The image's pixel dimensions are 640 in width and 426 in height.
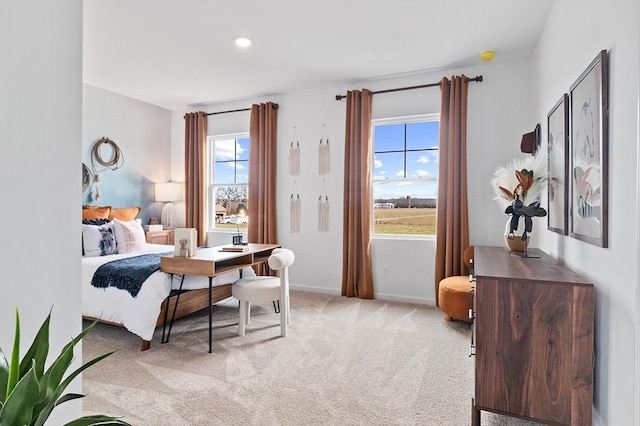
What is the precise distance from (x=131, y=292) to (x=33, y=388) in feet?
7.68

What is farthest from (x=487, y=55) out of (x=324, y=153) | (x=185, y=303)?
(x=185, y=303)

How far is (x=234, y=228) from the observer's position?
17.5 ft

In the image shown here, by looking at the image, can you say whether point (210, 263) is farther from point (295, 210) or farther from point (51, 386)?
point (295, 210)

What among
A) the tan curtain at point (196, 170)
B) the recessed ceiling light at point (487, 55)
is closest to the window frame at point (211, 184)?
the tan curtain at point (196, 170)

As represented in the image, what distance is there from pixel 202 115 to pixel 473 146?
3719mm

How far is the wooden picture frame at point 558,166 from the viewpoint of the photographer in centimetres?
209

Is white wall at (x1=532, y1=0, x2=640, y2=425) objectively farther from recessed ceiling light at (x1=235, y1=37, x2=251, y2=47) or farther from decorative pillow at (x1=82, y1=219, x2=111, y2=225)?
decorative pillow at (x1=82, y1=219, x2=111, y2=225)

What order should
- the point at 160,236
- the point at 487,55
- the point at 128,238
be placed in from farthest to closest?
the point at 160,236 < the point at 128,238 < the point at 487,55

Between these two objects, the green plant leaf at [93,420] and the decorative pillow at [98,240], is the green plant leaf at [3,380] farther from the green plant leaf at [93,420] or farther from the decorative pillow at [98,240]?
the decorative pillow at [98,240]

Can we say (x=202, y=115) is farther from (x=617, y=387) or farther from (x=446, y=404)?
(x=617, y=387)

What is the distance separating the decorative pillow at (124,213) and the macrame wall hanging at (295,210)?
2026 mm

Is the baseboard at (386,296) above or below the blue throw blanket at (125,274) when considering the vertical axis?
below

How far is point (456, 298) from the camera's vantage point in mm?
3242

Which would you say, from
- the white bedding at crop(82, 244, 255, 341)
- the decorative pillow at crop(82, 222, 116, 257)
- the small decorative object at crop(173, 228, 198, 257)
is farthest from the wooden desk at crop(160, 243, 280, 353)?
the decorative pillow at crop(82, 222, 116, 257)
